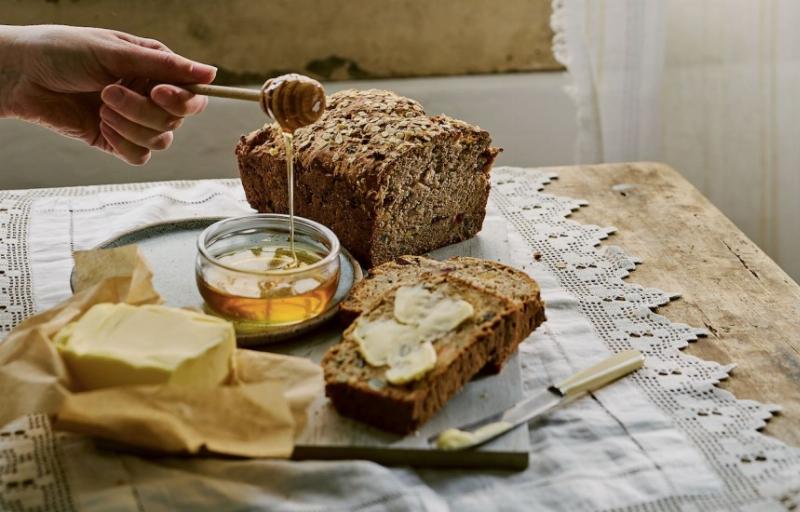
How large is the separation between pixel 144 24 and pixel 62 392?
2212 mm

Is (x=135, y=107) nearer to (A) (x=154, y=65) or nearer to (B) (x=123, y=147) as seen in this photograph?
(A) (x=154, y=65)

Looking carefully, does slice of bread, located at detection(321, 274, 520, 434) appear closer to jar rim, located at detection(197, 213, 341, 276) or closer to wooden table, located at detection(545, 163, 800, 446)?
jar rim, located at detection(197, 213, 341, 276)

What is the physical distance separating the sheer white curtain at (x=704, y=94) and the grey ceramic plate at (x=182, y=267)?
5.49 feet

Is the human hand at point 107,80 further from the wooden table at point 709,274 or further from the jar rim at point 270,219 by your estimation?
the wooden table at point 709,274

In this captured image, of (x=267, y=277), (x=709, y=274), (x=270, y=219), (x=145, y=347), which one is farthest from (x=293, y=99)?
(x=709, y=274)

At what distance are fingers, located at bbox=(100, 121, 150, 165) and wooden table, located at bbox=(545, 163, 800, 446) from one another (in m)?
1.10

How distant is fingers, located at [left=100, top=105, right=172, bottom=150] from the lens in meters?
2.27

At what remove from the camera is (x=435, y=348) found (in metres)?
1.64

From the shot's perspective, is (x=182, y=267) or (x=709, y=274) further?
(x=709, y=274)

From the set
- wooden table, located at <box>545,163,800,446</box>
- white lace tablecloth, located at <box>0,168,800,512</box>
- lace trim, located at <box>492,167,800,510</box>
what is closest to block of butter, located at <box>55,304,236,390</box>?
white lace tablecloth, located at <box>0,168,800,512</box>

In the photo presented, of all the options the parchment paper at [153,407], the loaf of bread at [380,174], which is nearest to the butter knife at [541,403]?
the parchment paper at [153,407]

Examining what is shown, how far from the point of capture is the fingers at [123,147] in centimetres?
235

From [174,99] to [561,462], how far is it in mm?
1141

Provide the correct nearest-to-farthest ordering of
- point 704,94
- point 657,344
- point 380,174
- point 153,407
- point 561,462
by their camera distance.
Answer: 1. point 153,407
2. point 561,462
3. point 657,344
4. point 380,174
5. point 704,94
